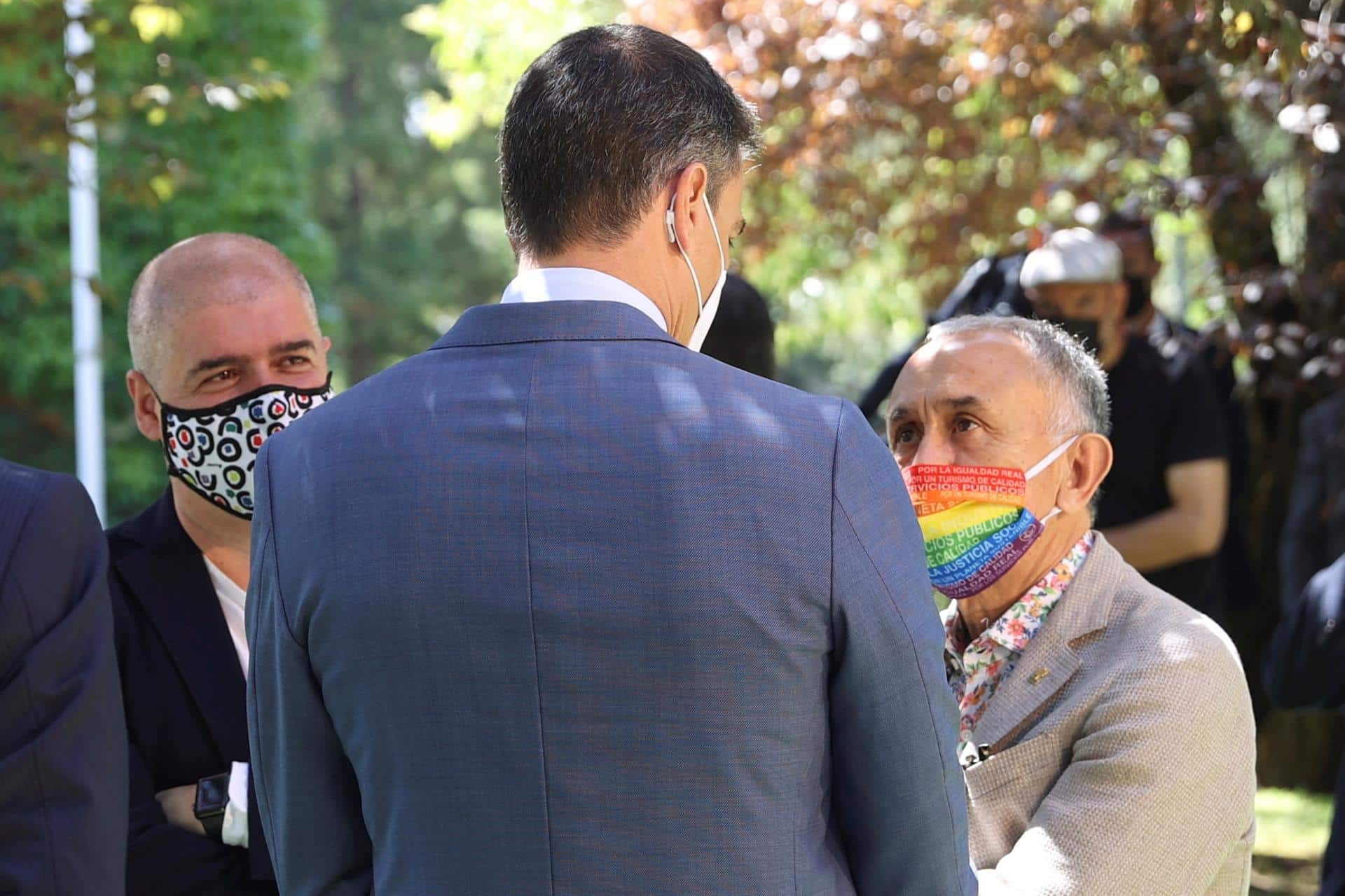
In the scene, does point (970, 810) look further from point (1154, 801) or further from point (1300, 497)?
point (1300, 497)

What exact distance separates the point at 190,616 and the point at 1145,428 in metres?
3.57

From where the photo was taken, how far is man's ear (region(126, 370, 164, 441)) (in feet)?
10.3

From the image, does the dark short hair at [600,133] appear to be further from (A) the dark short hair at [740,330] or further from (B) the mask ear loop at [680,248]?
(A) the dark short hair at [740,330]

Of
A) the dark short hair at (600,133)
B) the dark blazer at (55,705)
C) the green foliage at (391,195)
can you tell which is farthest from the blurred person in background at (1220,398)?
the green foliage at (391,195)

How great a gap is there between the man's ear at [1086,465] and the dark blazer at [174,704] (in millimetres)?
1546

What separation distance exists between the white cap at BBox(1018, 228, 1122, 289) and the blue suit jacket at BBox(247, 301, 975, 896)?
347cm

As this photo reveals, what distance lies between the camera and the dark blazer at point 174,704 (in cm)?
264

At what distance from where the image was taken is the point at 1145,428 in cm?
535

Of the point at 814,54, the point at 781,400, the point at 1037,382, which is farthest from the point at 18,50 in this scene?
the point at 781,400

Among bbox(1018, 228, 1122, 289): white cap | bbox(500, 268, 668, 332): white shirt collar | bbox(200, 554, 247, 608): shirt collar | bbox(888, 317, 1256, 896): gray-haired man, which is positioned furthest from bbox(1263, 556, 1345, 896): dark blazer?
bbox(200, 554, 247, 608): shirt collar

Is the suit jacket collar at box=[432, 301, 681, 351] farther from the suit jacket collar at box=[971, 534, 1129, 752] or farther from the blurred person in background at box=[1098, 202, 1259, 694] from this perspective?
the blurred person in background at box=[1098, 202, 1259, 694]

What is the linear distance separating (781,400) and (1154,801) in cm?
93

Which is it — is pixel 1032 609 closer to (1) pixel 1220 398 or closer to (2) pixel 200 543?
(2) pixel 200 543

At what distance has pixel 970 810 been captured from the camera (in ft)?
8.02
